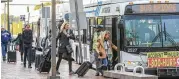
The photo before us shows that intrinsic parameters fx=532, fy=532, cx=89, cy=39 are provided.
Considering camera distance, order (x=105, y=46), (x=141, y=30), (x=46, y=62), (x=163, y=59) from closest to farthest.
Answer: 1. (x=163, y=59)
2. (x=141, y=30)
3. (x=105, y=46)
4. (x=46, y=62)

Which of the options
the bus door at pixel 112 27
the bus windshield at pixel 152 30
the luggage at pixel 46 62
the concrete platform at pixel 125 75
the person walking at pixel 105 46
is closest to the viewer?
the concrete platform at pixel 125 75

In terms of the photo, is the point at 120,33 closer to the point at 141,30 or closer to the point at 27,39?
the point at 141,30

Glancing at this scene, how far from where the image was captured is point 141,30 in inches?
666

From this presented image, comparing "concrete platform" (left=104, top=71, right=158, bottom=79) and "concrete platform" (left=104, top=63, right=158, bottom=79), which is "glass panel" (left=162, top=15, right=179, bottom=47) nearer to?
"concrete platform" (left=104, top=63, right=158, bottom=79)

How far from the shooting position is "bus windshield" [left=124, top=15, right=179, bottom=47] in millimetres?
16781

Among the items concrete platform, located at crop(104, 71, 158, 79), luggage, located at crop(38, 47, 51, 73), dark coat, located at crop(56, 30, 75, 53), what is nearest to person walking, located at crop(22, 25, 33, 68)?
luggage, located at crop(38, 47, 51, 73)

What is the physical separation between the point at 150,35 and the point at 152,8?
0.96 metres

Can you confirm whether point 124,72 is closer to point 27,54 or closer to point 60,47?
point 60,47

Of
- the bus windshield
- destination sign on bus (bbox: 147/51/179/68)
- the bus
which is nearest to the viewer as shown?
destination sign on bus (bbox: 147/51/179/68)

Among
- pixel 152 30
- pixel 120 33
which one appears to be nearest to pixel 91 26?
pixel 120 33

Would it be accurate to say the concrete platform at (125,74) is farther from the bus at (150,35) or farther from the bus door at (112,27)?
the bus door at (112,27)

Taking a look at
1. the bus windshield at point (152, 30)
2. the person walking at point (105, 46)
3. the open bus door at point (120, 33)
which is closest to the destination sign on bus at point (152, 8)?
the bus windshield at point (152, 30)

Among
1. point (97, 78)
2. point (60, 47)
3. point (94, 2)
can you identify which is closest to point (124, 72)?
point (97, 78)

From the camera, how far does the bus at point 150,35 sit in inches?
656
